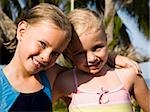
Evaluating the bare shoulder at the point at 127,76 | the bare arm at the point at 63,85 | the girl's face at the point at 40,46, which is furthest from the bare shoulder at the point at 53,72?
the bare shoulder at the point at 127,76

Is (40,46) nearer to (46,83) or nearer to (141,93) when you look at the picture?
(46,83)

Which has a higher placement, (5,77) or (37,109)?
(5,77)

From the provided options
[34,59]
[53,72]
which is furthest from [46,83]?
[34,59]

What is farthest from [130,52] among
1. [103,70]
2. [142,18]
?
[142,18]

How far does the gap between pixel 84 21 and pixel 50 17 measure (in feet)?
0.59

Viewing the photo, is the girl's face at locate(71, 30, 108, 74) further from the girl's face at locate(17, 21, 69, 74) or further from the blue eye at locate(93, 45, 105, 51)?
the girl's face at locate(17, 21, 69, 74)

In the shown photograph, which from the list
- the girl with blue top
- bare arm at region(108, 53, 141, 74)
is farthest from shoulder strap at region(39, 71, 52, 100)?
bare arm at region(108, 53, 141, 74)

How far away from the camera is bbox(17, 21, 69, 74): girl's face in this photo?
162cm

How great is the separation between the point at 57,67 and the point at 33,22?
276mm

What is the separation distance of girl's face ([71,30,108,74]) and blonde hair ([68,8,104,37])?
0.07ft

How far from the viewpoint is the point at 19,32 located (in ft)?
5.71

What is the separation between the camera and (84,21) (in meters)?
1.81

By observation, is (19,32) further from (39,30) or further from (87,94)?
(87,94)

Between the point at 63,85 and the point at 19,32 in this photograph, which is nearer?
the point at 19,32
